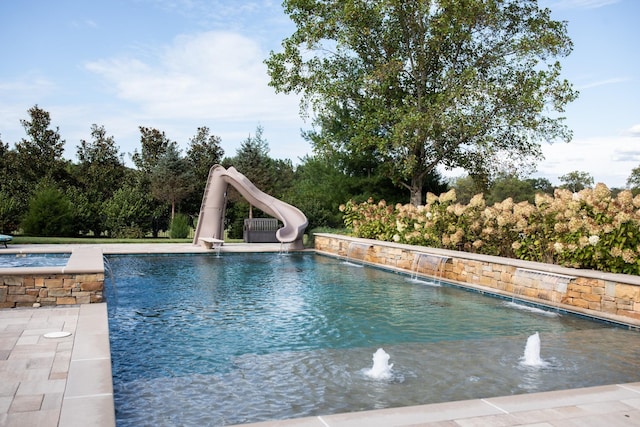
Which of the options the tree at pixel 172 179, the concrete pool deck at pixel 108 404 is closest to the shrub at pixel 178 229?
the tree at pixel 172 179

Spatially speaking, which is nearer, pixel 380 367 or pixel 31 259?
pixel 380 367

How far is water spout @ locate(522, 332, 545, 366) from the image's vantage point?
5.03m

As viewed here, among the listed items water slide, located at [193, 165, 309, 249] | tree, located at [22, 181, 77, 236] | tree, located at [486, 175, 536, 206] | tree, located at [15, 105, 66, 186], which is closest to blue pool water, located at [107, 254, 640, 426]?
water slide, located at [193, 165, 309, 249]

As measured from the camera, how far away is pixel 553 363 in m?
5.06

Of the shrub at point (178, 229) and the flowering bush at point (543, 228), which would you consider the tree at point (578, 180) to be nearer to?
the shrub at point (178, 229)

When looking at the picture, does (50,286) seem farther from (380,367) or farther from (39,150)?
(39,150)

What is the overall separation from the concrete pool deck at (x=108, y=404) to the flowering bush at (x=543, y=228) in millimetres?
4116

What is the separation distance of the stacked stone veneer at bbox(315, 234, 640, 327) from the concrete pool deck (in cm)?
322

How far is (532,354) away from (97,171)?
24.1 m

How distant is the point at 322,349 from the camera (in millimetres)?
5469

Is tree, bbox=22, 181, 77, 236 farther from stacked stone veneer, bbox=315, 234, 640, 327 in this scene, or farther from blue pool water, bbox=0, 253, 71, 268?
stacked stone veneer, bbox=315, 234, 640, 327

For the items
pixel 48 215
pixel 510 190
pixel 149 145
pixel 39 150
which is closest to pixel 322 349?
pixel 48 215

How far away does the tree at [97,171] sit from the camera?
69.2 ft

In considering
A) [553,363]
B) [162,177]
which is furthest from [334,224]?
[553,363]
